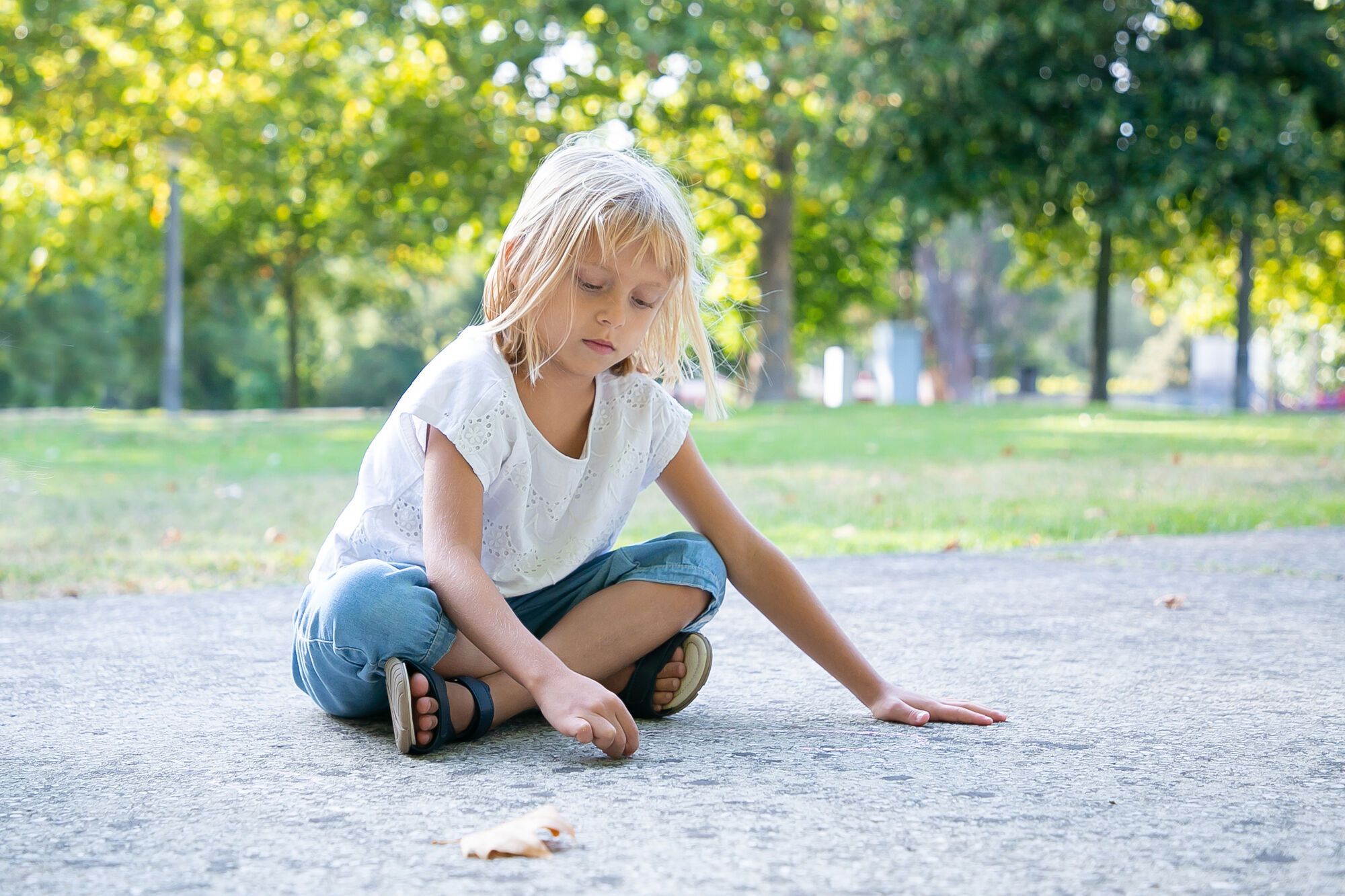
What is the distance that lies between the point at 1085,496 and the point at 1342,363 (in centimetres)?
2456

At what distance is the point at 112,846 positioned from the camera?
1.68 m

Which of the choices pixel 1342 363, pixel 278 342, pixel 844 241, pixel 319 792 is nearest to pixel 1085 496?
Result: pixel 319 792

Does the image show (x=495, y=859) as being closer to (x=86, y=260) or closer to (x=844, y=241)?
(x=86, y=260)

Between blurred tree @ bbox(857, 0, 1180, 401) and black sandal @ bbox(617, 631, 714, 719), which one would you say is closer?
black sandal @ bbox(617, 631, 714, 719)

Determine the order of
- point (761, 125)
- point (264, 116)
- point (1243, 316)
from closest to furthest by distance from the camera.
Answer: point (1243, 316) → point (761, 125) → point (264, 116)

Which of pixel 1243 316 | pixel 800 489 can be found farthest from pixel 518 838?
pixel 1243 316

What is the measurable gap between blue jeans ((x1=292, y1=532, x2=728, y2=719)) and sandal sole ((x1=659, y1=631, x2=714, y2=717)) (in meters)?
0.08

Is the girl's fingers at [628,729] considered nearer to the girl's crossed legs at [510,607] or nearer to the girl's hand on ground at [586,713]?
the girl's hand on ground at [586,713]

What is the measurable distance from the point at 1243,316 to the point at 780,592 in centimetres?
1620

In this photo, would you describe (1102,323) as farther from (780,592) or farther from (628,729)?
(628,729)

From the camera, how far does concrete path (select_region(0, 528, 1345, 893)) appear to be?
5.21 ft

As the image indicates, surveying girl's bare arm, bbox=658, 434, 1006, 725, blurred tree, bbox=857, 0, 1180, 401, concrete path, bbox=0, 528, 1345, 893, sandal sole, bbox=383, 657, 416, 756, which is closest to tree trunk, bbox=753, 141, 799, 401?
blurred tree, bbox=857, 0, 1180, 401

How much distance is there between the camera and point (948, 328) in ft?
104

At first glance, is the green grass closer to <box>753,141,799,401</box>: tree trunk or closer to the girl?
the girl
